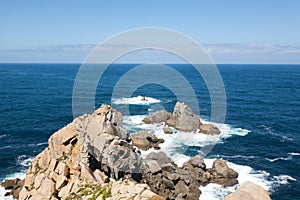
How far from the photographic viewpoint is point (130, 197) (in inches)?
953

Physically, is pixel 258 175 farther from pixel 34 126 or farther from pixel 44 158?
pixel 34 126

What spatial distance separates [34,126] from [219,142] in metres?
54.6

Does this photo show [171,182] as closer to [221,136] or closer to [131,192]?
[131,192]

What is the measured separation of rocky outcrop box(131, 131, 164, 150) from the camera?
2773 inches

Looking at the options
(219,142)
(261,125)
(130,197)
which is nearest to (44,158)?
(130,197)

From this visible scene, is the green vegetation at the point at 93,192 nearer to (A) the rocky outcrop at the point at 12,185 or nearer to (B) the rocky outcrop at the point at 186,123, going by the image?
(A) the rocky outcrop at the point at 12,185

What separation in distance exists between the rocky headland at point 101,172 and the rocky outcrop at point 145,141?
A: 344 inches

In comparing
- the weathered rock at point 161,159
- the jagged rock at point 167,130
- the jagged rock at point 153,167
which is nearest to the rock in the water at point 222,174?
the weathered rock at point 161,159

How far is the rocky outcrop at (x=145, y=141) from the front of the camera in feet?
231

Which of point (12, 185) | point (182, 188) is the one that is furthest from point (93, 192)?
point (12, 185)

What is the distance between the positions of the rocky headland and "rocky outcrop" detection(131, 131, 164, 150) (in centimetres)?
874

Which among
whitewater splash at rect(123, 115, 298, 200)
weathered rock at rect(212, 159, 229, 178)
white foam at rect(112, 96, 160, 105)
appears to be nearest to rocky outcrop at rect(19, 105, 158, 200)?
whitewater splash at rect(123, 115, 298, 200)

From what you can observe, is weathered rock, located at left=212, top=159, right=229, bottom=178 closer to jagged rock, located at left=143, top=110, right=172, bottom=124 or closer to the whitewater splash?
the whitewater splash

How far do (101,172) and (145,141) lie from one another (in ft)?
118
